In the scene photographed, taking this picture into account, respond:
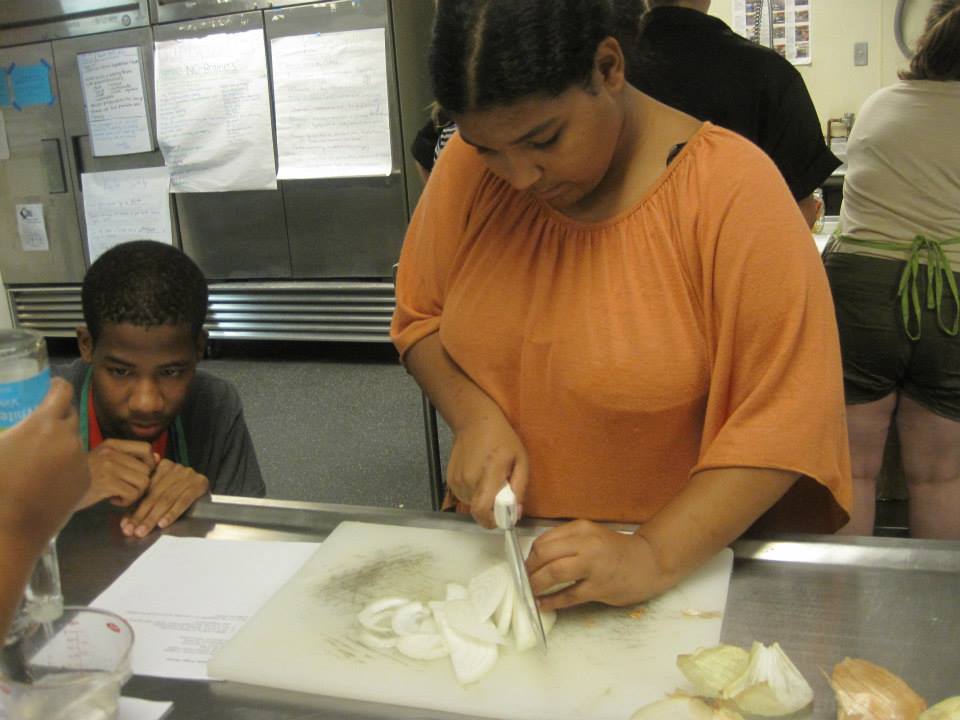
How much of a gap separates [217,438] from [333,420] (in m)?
1.72

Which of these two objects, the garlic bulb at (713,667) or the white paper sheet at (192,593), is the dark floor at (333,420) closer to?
the white paper sheet at (192,593)

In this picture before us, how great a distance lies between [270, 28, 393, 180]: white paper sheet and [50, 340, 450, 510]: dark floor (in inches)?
31.3

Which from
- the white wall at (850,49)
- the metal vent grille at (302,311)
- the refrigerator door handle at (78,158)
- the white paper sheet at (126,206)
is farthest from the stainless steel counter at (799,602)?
the white wall at (850,49)

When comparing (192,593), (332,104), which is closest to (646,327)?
(192,593)

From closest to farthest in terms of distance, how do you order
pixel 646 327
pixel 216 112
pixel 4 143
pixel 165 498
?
pixel 646 327 < pixel 165 498 < pixel 216 112 < pixel 4 143

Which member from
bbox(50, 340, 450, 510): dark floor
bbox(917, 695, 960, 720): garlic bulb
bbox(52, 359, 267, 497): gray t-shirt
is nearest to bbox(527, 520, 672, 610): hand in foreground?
bbox(917, 695, 960, 720): garlic bulb

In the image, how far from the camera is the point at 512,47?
0.71 m

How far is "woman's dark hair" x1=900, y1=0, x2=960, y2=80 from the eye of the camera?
1.57 meters

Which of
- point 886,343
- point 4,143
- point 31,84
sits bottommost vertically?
point 886,343

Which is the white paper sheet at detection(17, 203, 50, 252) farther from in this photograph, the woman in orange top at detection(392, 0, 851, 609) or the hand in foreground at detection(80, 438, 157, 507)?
the woman in orange top at detection(392, 0, 851, 609)

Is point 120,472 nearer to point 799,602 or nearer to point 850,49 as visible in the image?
point 799,602

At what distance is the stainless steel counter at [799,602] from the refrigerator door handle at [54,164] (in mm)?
3241

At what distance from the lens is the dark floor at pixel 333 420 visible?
2.53m

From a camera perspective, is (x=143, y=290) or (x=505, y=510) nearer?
(x=505, y=510)
